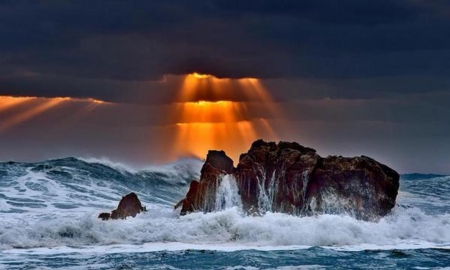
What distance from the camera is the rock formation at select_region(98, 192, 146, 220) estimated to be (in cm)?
4062

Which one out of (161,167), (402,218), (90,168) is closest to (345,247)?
(402,218)

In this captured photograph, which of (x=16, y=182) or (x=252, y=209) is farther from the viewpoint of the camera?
(x=16, y=182)

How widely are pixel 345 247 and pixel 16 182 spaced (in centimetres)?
2594

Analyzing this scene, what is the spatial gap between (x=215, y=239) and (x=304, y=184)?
6.20 m

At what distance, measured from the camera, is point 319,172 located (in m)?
41.8

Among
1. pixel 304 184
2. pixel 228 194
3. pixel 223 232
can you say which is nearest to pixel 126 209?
pixel 228 194

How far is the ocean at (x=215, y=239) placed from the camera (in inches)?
1261

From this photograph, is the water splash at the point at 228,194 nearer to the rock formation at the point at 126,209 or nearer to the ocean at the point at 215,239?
the ocean at the point at 215,239

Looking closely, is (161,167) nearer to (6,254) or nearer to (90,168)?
(90,168)

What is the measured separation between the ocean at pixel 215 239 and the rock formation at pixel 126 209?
542 mm

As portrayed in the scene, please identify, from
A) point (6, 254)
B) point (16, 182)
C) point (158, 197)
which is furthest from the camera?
point (158, 197)

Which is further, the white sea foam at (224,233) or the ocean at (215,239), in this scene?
the white sea foam at (224,233)

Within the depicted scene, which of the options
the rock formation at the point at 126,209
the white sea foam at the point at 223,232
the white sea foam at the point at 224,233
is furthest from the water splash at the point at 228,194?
the rock formation at the point at 126,209

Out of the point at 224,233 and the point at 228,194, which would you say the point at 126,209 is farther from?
the point at 224,233
